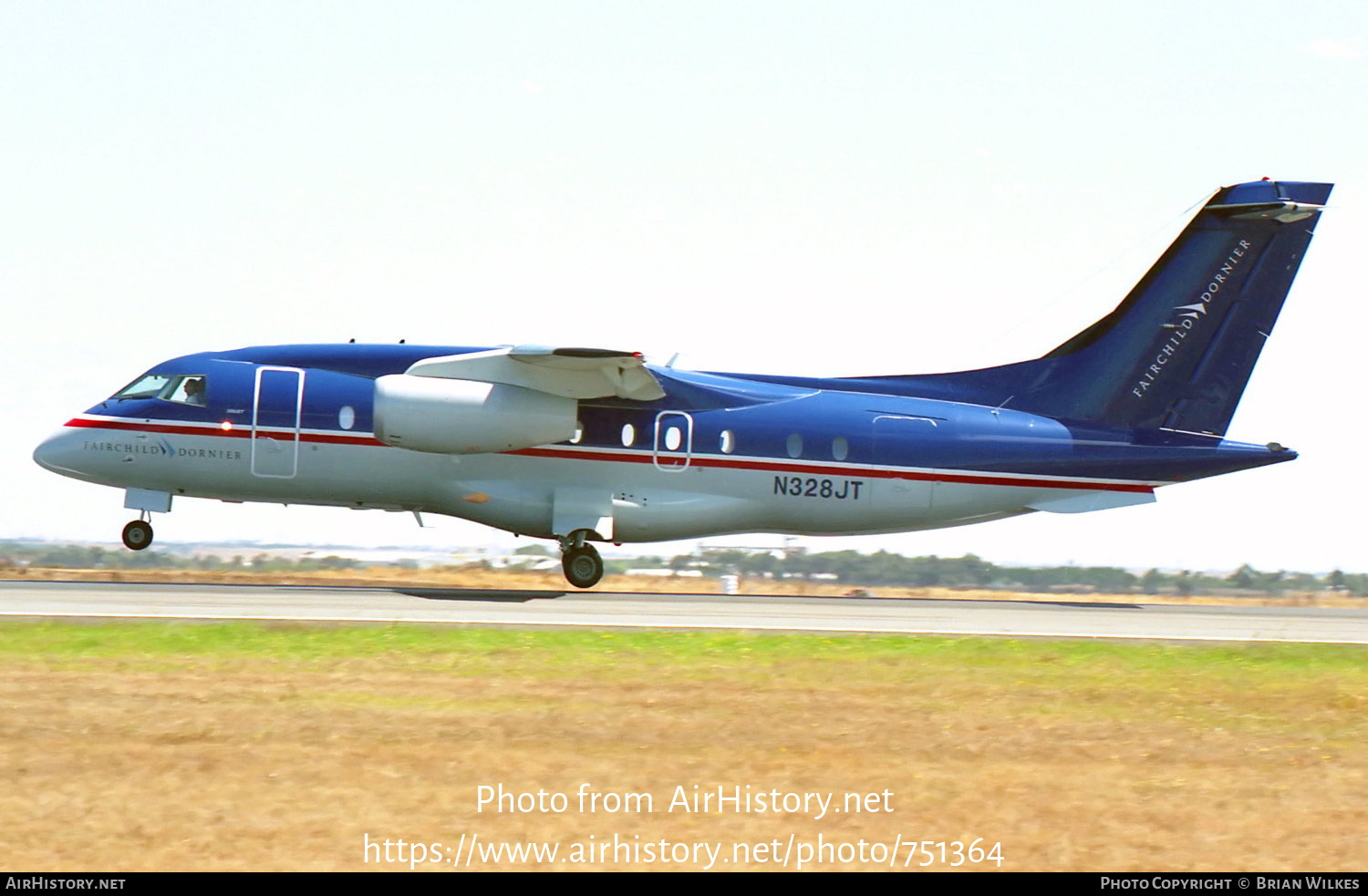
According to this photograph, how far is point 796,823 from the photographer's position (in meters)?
8.35

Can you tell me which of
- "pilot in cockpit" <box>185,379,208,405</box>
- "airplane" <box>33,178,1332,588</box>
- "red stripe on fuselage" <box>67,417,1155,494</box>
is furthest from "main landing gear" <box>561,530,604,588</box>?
"pilot in cockpit" <box>185,379,208,405</box>

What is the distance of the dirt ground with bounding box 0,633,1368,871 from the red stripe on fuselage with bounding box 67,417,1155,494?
Answer: 7.86 meters

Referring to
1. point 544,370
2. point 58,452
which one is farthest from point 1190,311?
point 58,452

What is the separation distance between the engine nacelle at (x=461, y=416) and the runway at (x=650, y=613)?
2416 millimetres

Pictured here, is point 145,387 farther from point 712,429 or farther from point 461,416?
point 712,429

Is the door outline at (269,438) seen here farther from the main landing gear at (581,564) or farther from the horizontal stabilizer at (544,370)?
the main landing gear at (581,564)

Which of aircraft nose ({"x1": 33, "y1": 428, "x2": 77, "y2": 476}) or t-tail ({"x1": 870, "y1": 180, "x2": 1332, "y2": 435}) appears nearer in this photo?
aircraft nose ({"x1": 33, "y1": 428, "x2": 77, "y2": 476})

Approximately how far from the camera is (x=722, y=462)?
23.0m

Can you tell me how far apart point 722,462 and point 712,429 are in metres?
0.58

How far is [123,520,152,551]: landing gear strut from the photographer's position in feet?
72.0

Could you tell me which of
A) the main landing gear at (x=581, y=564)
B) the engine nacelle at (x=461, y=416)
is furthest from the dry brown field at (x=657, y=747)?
the main landing gear at (x=581, y=564)

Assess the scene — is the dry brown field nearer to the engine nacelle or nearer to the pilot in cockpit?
the engine nacelle

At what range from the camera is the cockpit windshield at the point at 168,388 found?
72.4 feet

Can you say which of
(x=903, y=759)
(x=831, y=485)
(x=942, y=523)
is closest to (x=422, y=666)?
(x=903, y=759)
